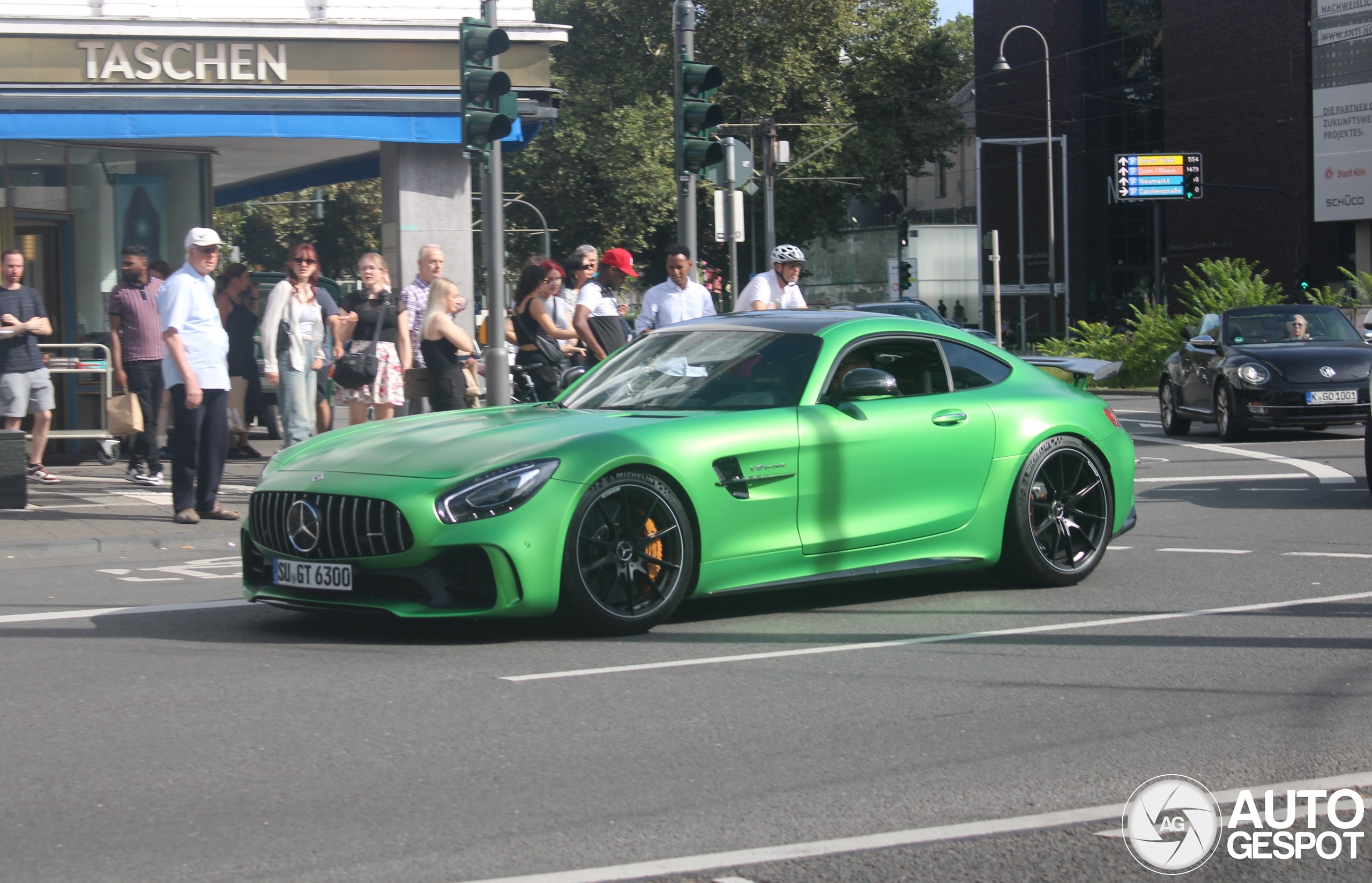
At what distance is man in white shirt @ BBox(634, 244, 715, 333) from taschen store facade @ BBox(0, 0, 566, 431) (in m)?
2.71

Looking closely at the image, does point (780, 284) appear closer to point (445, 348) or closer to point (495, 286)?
point (495, 286)

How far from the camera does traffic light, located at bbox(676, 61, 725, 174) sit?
14336 mm

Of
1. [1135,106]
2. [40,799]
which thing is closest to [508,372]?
[40,799]

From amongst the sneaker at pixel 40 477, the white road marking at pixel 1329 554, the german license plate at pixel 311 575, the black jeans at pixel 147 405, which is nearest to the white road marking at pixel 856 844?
the german license plate at pixel 311 575

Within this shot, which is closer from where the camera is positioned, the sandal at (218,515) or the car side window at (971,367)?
the car side window at (971,367)

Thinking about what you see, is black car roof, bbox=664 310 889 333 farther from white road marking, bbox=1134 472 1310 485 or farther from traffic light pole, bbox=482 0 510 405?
white road marking, bbox=1134 472 1310 485

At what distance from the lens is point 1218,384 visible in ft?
60.0

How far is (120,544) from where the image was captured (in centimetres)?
1038

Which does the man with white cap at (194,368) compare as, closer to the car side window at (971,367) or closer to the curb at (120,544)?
the curb at (120,544)

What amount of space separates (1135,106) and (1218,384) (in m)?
47.6

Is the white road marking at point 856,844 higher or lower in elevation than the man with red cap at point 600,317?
lower

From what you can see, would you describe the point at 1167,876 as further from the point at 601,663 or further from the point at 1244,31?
the point at 1244,31

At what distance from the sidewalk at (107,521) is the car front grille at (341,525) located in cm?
371

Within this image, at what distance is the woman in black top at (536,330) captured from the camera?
12.4 m
